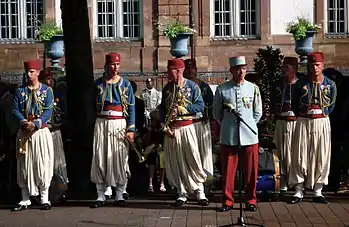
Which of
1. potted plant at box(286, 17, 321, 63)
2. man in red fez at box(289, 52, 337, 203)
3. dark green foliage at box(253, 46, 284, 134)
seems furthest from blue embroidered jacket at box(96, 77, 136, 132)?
potted plant at box(286, 17, 321, 63)

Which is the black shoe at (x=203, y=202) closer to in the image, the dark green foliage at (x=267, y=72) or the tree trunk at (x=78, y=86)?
the tree trunk at (x=78, y=86)

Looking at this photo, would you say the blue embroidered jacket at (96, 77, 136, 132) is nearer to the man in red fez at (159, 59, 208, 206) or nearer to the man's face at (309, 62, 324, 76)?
the man in red fez at (159, 59, 208, 206)

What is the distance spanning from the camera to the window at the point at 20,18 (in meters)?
29.9

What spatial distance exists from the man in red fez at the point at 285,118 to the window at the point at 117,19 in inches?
647

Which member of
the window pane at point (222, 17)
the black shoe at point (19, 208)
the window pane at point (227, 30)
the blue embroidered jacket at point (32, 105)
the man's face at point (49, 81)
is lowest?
the black shoe at point (19, 208)

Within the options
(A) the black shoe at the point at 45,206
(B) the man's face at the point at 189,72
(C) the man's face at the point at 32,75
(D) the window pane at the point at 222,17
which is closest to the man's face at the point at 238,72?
(B) the man's face at the point at 189,72

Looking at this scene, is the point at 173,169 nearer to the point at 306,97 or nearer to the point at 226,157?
the point at 226,157

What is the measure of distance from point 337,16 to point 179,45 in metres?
6.08

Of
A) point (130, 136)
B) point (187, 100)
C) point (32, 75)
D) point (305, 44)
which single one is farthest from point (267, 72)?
point (305, 44)

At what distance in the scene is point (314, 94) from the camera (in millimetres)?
12875

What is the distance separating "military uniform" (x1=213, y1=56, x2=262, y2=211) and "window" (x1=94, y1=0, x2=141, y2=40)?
17.2 metres

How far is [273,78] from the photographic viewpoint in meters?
15.9

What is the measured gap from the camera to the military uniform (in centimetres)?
1237

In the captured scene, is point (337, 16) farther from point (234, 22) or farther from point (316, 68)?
point (316, 68)
